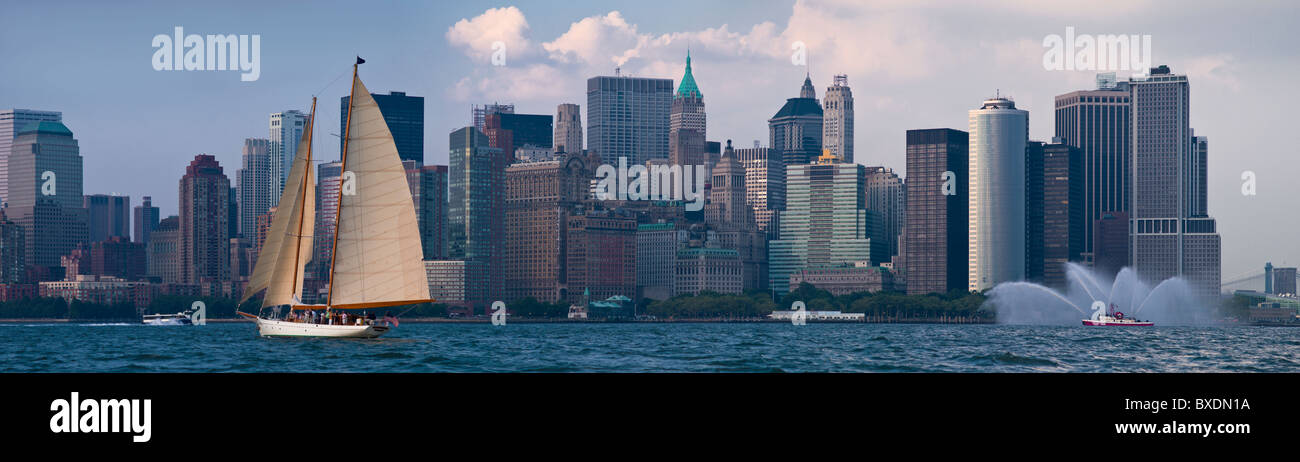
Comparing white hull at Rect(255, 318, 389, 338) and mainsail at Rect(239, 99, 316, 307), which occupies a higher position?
mainsail at Rect(239, 99, 316, 307)

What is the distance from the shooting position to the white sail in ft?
245

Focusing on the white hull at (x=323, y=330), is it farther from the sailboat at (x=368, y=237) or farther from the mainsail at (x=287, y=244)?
the mainsail at (x=287, y=244)

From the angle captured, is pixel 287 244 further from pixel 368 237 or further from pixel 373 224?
pixel 373 224

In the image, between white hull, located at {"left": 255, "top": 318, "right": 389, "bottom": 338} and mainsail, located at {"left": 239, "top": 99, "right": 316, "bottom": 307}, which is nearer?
white hull, located at {"left": 255, "top": 318, "right": 389, "bottom": 338}

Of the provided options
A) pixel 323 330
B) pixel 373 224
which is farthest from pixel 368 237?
pixel 323 330

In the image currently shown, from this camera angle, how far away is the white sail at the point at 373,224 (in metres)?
74.6

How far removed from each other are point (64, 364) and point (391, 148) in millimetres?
18447

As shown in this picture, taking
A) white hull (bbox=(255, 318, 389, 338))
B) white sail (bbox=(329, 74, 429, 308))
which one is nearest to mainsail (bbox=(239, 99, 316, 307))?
white hull (bbox=(255, 318, 389, 338))

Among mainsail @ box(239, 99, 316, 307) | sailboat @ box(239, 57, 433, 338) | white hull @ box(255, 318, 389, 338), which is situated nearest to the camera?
sailboat @ box(239, 57, 433, 338)

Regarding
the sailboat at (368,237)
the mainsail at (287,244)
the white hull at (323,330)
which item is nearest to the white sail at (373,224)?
the sailboat at (368,237)

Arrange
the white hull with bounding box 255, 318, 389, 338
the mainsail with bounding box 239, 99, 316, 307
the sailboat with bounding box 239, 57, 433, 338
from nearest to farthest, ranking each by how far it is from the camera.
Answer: the sailboat with bounding box 239, 57, 433, 338 < the white hull with bounding box 255, 318, 389, 338 < the mainsail with bounding box 239, 99, 316, 307

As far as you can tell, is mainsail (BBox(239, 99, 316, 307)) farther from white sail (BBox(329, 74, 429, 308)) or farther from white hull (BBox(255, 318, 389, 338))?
white sail (BBox(329, 74, 429, 308))
